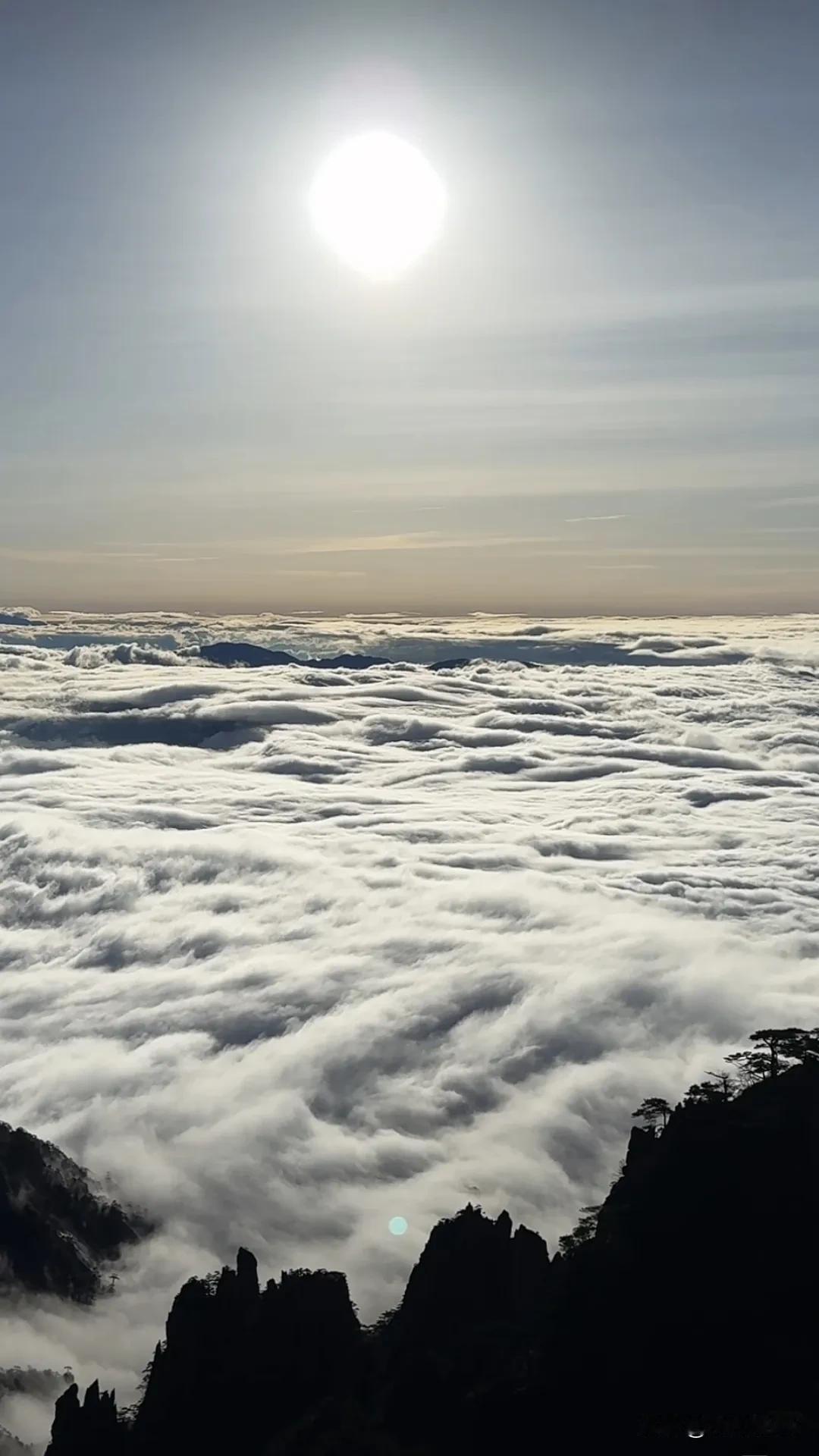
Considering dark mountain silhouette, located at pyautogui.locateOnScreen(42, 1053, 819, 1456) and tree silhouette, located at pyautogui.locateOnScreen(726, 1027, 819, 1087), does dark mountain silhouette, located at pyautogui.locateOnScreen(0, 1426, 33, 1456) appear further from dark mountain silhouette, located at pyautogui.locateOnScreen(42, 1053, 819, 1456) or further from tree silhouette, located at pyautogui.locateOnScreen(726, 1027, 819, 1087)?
tree silhouette, located at pyautogui.locateOnScreen(726, 1027, 819, 1087)

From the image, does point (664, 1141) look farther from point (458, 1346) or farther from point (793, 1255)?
point (458, 1346)

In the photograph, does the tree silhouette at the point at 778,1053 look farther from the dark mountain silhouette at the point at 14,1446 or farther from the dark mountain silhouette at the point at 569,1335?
the dark mountain silhouette at the point at 14,1446

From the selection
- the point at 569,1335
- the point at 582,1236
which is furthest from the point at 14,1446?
the point at 569,1335

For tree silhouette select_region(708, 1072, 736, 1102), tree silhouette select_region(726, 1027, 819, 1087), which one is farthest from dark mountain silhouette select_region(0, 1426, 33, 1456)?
tree silhouette select_region(726, 1027, 819, 1087)

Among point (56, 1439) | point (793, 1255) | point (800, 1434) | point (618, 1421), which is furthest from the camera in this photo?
point (56, 1439)

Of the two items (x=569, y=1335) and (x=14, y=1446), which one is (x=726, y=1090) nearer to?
(x=569, y=1335)

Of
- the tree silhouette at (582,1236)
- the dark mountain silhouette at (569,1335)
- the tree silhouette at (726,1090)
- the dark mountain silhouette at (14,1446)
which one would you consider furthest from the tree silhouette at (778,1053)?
the dark mountain silhouette at (14,1446)

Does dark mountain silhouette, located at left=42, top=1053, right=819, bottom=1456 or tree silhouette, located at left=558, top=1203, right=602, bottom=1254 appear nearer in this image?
dark mountain silhouette, located at left=42, top=1053, right=819, bottom=1456

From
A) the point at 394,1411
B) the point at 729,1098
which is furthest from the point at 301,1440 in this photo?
the point at 729,1098
